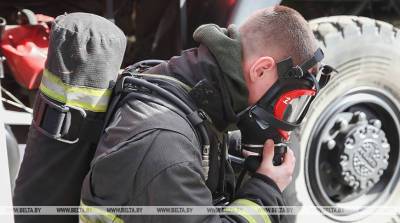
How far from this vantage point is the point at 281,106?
5.29ft

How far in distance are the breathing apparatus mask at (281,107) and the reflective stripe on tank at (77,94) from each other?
38 cm

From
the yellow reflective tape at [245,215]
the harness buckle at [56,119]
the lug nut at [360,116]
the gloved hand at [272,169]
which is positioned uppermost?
the harness buckle at [56,119]

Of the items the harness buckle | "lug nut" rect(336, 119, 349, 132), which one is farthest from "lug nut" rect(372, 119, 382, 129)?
the harness buckle

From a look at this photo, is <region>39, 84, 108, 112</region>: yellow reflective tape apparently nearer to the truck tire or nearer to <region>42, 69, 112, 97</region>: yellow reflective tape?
<region>42, 69, 112, 97</region>: yellow reflective tape

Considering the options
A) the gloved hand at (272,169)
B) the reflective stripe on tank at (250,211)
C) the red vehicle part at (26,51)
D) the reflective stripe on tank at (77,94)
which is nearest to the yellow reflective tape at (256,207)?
the reflective stripe on tank at (250,211)

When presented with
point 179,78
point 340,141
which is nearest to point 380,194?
point 340,141

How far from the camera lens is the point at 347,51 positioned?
8.70 feet

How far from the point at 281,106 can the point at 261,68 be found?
0.43 ft

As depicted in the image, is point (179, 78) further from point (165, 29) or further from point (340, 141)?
point (340, 141)

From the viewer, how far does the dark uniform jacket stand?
133 cm

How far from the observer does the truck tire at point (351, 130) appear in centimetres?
262

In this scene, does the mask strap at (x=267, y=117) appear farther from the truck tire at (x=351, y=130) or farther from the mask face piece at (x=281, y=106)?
the truck tire at (x=351, y=130)

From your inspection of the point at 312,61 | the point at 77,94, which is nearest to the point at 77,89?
the point at 77,94

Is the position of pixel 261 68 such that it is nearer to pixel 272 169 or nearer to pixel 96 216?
pixel 272 169
